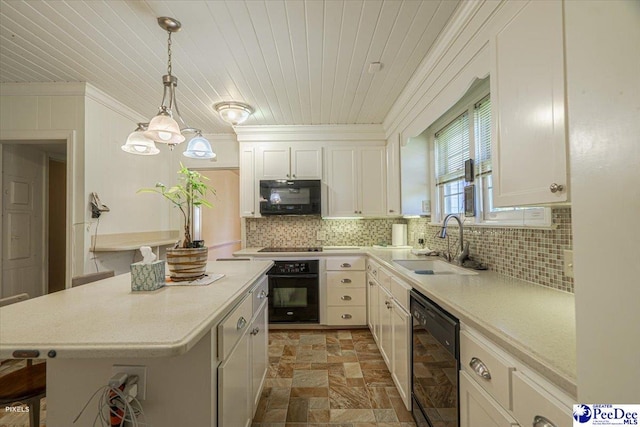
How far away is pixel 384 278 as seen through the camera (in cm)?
228

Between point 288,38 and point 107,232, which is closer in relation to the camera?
point 288,38

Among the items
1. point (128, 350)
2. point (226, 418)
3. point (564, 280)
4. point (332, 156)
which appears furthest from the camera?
point (332, 156)

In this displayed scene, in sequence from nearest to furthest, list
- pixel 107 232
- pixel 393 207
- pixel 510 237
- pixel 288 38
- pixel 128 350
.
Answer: pixel 128 350 < pixel 510 237 < pixel 288 38 < pixel 107 232 < pixel 393 207

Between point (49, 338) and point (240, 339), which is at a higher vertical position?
point (49, 338)

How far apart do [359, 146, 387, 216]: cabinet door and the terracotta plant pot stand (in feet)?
7.90

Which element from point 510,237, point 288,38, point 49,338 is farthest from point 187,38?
point 510,237

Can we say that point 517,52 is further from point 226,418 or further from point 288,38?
point 226,418

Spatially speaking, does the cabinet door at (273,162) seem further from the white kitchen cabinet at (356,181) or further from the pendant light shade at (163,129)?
the pendant light shade at (163,129)

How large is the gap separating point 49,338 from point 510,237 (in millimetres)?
2100

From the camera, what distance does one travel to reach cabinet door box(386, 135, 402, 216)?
3.16m

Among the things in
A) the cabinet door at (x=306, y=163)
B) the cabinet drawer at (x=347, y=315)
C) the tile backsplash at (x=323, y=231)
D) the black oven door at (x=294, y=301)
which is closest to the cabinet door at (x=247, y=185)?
the tile backsplash at (x=323, y=231)

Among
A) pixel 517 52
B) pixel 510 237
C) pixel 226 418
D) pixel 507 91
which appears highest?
pixel 517 52

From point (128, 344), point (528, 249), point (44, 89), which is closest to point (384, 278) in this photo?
point (528, 249)

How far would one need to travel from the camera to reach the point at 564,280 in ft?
4.13
